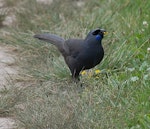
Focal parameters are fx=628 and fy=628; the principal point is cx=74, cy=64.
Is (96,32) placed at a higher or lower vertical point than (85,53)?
higher

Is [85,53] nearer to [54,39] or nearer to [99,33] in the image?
[99,33]

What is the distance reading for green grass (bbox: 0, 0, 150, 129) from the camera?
506 cm

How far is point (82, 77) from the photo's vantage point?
6.37 metres

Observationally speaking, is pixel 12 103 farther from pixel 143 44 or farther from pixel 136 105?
pixel 143 44

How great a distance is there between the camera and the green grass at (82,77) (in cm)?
506

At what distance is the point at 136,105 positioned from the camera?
17.0 feet

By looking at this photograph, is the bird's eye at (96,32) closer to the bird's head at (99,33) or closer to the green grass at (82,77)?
the bird's head at (99,33)

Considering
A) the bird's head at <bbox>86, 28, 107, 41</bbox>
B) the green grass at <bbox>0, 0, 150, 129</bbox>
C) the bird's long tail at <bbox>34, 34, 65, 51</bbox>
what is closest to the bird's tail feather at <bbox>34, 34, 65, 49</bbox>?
the bird's long tail at <bbox>34, 34, 65, 51</bbox>

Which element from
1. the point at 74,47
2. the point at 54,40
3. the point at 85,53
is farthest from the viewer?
the point at 54,40

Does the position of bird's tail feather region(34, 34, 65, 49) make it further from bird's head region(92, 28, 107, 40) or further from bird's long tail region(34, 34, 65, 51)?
bird's head region(92, 28, 107, 40)

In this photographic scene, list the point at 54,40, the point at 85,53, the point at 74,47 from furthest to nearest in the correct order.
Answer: the point at 54,40 → the point at 74,47 → the point at 85,53

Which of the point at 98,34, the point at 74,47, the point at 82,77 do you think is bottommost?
the point at 82,77

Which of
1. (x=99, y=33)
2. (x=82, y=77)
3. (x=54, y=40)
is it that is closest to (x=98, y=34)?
(x=99, y=33)

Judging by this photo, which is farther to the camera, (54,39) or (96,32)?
(54,39)
